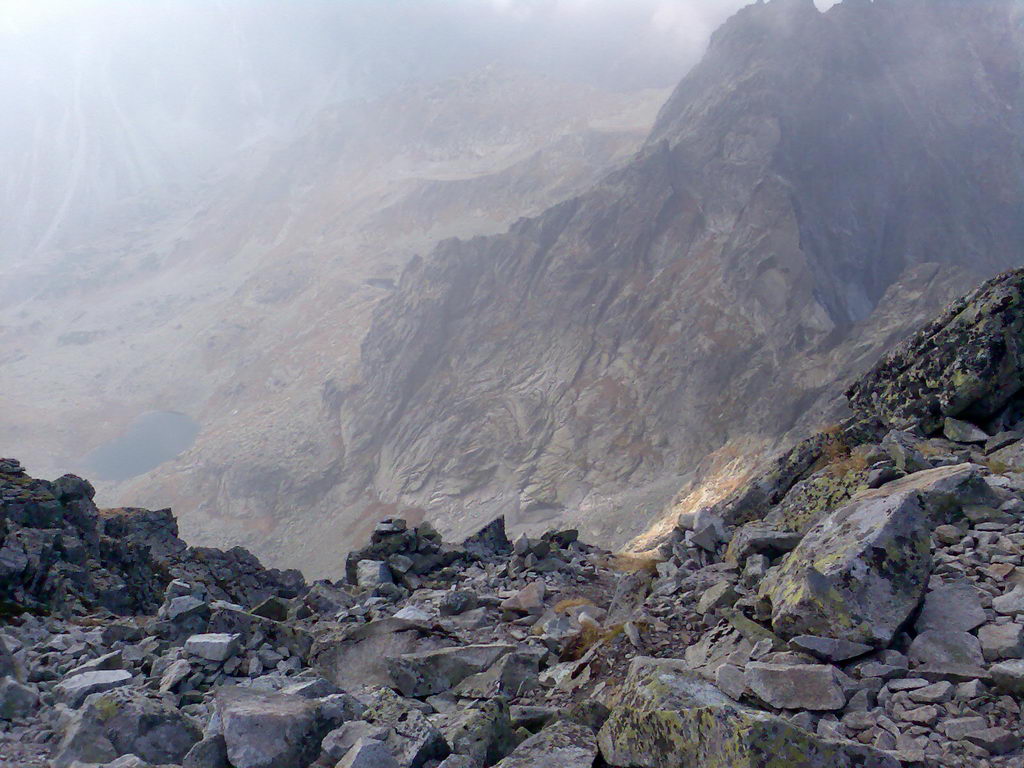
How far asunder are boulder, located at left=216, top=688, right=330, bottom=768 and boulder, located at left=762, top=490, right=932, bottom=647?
435cm

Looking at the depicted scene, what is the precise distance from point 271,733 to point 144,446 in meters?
166

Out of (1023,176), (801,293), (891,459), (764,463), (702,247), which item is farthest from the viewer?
(1023,176)

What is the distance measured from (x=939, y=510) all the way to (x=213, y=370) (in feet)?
587

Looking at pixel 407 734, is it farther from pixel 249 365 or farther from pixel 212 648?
pixel 249 365

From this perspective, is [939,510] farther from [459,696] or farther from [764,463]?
[764,463]

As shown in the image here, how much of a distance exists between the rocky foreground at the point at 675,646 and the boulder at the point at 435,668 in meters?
0.03

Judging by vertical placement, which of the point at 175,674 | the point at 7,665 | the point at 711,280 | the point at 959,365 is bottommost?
the point at 959,365

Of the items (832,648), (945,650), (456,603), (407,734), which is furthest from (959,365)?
(407,734)

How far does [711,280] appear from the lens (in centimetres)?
10369

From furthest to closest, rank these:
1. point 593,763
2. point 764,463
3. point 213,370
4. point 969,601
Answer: point 213,370, point 764,463, point 969,601, point 593,763

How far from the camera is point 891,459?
1090 cm

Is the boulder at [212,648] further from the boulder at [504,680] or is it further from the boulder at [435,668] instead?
the boulder at [504,680]

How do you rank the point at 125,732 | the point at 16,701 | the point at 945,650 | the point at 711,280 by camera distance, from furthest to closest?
1. the point at 711,280
2. the point at 16,701
3. the point at 125,732
4. the point at 945,650

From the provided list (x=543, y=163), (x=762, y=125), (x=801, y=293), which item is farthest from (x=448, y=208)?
(x=801, y=293)
